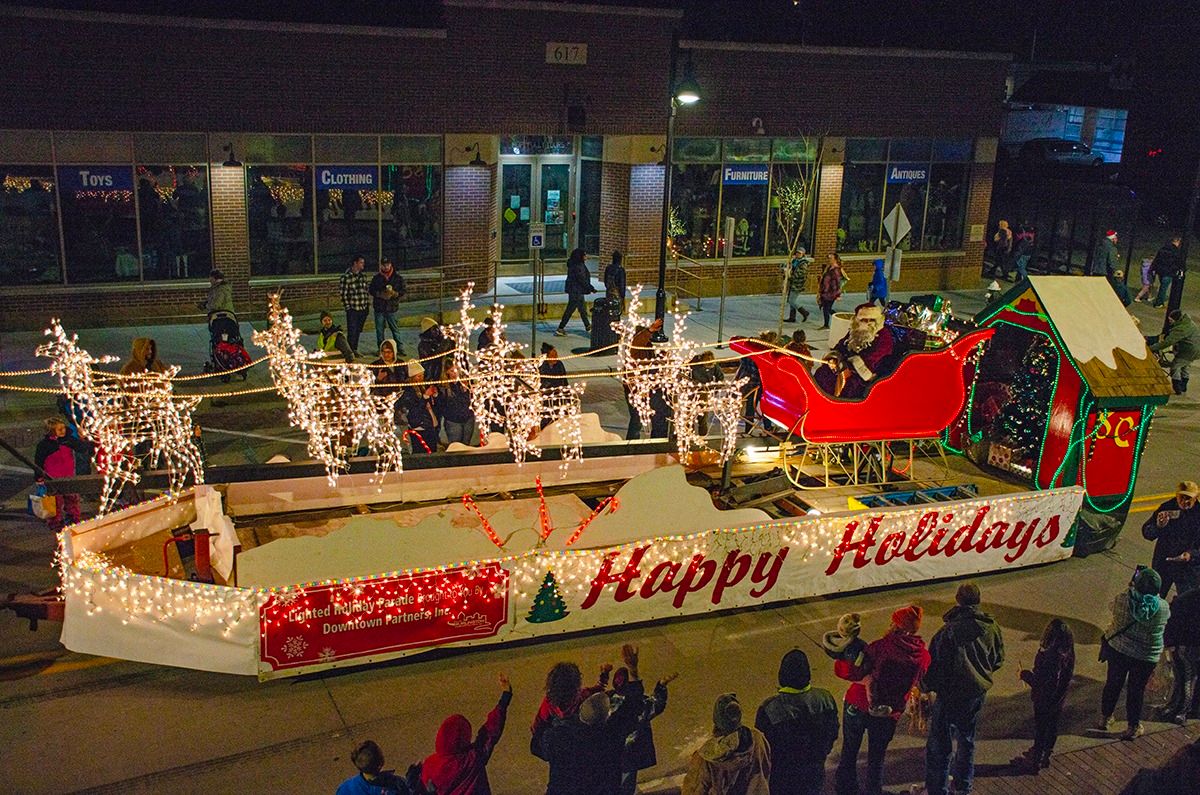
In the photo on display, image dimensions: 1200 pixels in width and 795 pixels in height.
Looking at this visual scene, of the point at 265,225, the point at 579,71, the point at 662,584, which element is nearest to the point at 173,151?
the point at 265,225

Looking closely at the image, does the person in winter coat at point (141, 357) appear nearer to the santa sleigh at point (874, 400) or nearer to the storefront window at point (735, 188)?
the santa sleigh at point (874, 400)

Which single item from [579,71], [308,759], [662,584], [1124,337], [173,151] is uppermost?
[579,71]

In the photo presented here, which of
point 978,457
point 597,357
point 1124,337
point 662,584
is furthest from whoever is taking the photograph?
point 597,357

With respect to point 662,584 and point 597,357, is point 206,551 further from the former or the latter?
point 597,357

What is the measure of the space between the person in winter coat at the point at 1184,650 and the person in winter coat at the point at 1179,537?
0.73 meters

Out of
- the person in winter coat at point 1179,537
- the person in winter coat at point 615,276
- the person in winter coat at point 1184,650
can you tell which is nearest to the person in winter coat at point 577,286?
the person in winter coat at point 615,276

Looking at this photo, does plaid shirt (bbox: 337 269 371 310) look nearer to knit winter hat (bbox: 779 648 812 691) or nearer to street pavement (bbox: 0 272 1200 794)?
street pavement (bbox: 0 272 1200 794)

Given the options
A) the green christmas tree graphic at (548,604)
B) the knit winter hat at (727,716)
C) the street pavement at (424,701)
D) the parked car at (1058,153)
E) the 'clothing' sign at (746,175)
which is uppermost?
the parked car at (1058,153)

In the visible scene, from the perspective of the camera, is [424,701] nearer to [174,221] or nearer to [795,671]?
[795,671]

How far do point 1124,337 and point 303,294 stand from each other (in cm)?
1456

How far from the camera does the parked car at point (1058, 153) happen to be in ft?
166

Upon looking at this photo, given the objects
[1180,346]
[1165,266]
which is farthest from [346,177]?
[1165,266]

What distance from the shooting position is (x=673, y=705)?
9.39m

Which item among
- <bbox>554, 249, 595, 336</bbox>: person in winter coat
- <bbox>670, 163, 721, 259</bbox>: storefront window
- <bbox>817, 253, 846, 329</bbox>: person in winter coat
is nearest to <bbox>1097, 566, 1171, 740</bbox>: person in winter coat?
<bbox>554, 249, 595, 336</bbox>: person in winter coat
